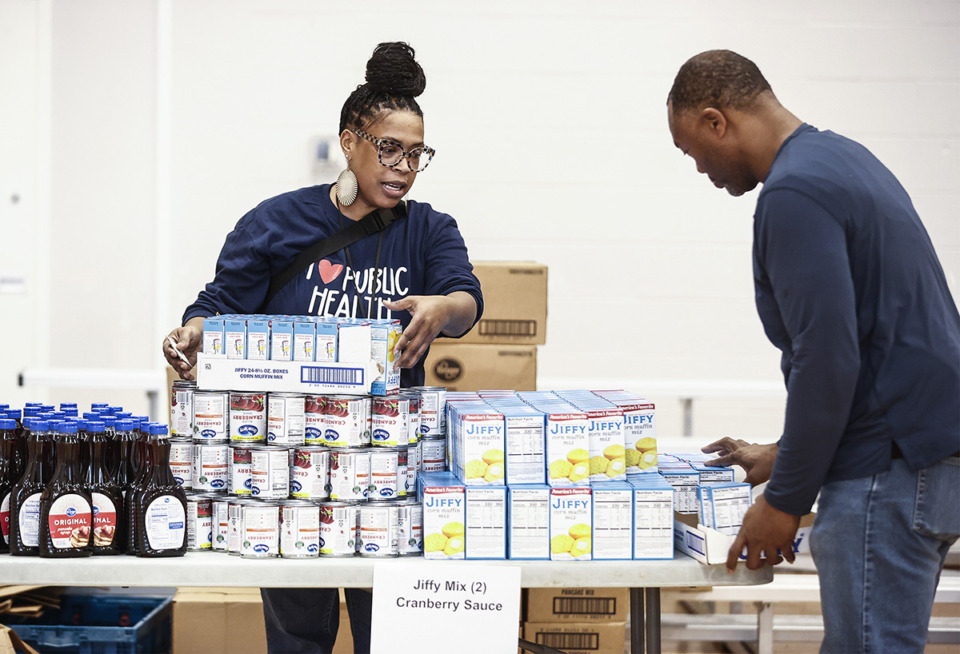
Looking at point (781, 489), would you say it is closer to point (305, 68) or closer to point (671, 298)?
point (671, 298)

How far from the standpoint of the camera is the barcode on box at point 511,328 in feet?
11.5

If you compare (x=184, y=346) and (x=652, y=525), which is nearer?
(x=652, y=525)

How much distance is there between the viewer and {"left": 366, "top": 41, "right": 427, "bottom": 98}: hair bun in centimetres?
228

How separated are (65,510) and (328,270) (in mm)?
803

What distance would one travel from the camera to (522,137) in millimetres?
4410

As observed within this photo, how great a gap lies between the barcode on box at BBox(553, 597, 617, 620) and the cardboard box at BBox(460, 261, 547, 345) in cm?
92

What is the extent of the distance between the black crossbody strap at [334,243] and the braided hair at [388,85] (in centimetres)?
23

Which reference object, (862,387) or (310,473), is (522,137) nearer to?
(310,473)

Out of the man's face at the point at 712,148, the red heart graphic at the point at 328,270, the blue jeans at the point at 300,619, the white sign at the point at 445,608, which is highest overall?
the man's face at the point at 712,148

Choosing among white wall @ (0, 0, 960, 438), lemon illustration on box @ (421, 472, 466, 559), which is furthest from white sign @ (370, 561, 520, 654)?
white wall @ (0, 0, 960, 438)

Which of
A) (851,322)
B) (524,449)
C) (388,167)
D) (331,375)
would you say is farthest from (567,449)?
(388,167)

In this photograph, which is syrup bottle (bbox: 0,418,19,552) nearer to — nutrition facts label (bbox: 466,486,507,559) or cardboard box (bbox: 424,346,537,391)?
nutrition facts label (bbox: 466,486,507,559)

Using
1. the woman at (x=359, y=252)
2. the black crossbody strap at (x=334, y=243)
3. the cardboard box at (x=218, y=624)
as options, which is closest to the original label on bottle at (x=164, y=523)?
the woman at (x=359, y=252)

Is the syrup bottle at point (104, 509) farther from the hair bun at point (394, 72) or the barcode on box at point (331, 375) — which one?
the hair bun at point (394, 72)
